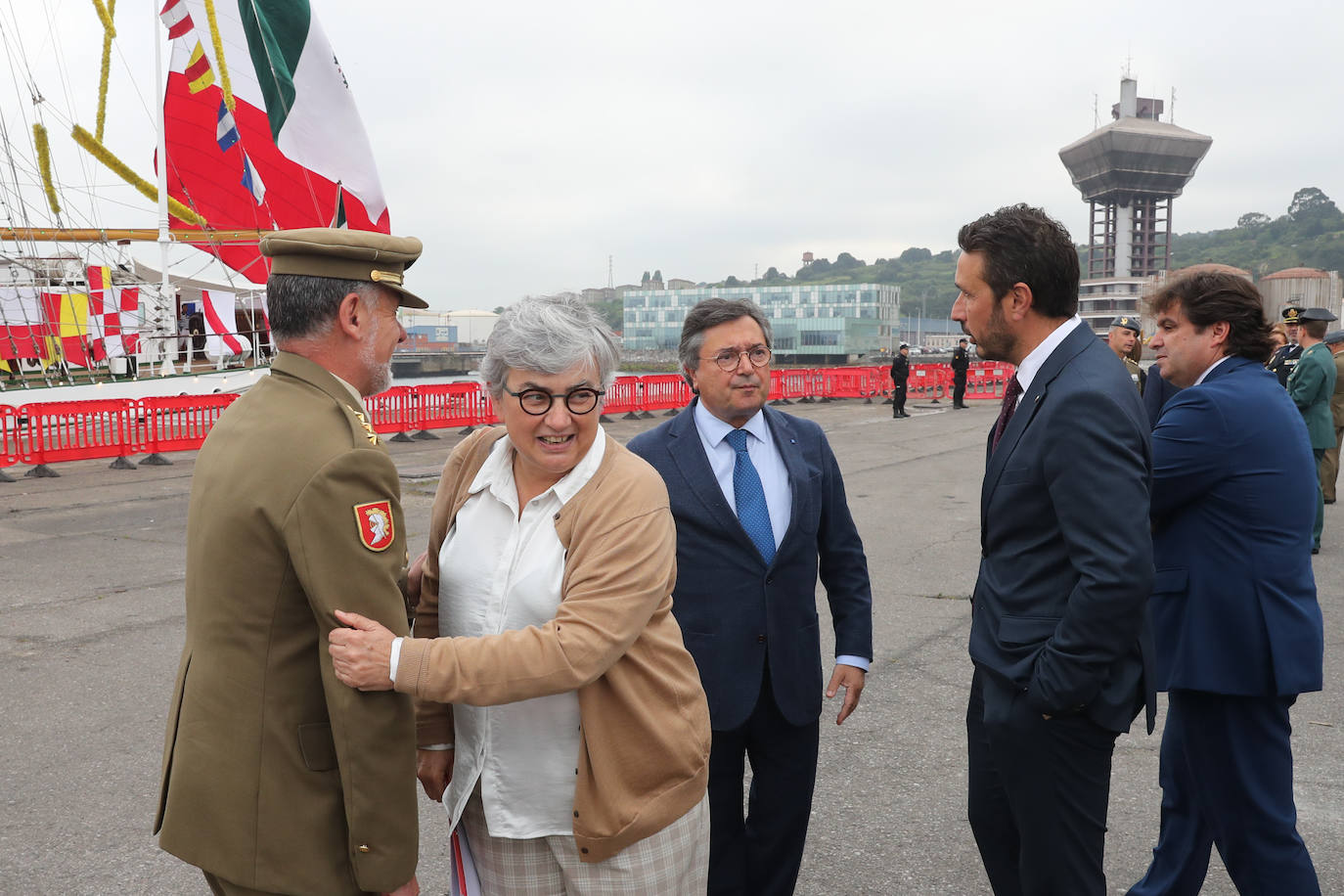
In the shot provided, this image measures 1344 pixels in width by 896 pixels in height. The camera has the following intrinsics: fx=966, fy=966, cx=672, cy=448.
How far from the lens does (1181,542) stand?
2.70m

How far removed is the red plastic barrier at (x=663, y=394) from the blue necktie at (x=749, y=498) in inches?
703

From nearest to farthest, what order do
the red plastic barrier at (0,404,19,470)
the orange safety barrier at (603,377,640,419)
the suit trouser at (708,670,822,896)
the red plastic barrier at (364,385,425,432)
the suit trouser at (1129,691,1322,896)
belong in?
1. the suit trouser at (1129,691,1322,896)
2. the suit trouser at (708,670,822,896)
3. the red plastic barrier at (0,404,19,470)
4. the red plastic barrier at (364,385,425,432)
5. the orange safety barrier at (603,377,640,419)

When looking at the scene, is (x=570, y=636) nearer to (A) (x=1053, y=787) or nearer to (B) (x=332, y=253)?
(B) (x=332, y=253)

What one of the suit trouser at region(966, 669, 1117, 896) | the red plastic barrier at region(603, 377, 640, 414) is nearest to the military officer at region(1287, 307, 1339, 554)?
the suit trouser at region(966, 669, 1117, 896)

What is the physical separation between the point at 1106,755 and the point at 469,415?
53.7 feet

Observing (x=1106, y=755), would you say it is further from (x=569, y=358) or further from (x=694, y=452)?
(x=569, y=358)

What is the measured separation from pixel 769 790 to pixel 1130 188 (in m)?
156

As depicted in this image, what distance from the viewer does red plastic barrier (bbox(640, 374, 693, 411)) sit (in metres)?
21.0

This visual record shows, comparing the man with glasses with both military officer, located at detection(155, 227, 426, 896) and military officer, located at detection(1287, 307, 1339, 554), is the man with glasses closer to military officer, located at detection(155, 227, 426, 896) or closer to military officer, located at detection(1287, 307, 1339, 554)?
military officer, located at detection(155, 227, 426, 896)

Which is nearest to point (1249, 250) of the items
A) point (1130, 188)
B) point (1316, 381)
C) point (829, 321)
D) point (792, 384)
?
point (1130, 188)

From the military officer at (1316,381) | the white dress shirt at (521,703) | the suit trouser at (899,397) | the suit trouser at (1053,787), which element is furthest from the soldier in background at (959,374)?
the white dress shirt at (521,703)

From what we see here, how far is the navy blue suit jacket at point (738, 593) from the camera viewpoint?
261cm

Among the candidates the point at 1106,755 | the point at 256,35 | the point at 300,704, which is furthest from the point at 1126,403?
the point at 256,35

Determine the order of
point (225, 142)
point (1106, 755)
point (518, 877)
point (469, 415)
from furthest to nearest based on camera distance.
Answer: point (225, 142), point (469, 415), point (1106, 755), point (518, 877)
